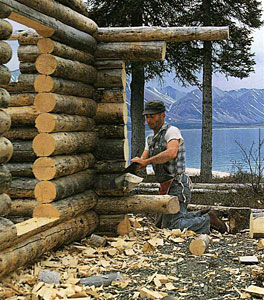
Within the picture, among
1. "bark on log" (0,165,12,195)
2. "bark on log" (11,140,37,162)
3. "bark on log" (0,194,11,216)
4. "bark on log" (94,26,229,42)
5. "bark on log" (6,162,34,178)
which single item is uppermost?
"bark on log" (94,26,229,42)

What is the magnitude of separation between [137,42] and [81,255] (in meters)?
3.13

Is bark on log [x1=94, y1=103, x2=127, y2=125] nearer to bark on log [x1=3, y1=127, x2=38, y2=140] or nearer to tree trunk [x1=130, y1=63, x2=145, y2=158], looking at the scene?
bark on log [x1=3, y1=127, x2=38, y2=140]

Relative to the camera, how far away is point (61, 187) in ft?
20.6

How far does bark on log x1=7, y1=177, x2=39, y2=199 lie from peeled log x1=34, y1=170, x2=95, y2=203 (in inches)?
23.1

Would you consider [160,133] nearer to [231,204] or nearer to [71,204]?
[71,204]

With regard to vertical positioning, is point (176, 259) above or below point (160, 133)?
below

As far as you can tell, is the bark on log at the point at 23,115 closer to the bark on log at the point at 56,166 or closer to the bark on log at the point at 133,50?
the bark on log at the point at 56,166

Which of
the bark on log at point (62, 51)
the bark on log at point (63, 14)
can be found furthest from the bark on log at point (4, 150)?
the bark on log at point (62, 51)

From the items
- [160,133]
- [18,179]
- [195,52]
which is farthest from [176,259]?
[195,52]

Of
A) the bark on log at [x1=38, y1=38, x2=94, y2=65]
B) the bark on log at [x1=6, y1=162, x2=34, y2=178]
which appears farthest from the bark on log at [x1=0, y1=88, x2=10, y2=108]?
the bark on log at [x1=6, y1=162, x2=34, y2=178]

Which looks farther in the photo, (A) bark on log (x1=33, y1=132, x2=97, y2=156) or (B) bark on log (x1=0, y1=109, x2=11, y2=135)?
(A) bark on log (x1=33, y1=132, x2=97, y2=156)

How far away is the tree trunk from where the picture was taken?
1523 cm

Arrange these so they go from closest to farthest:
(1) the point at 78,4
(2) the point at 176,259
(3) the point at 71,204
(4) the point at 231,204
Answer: (2) the point at 176,259, (3) the point at 71,204, (1) the point at 78,4, (4) the point at 231,204

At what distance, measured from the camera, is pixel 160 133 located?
735 cm
